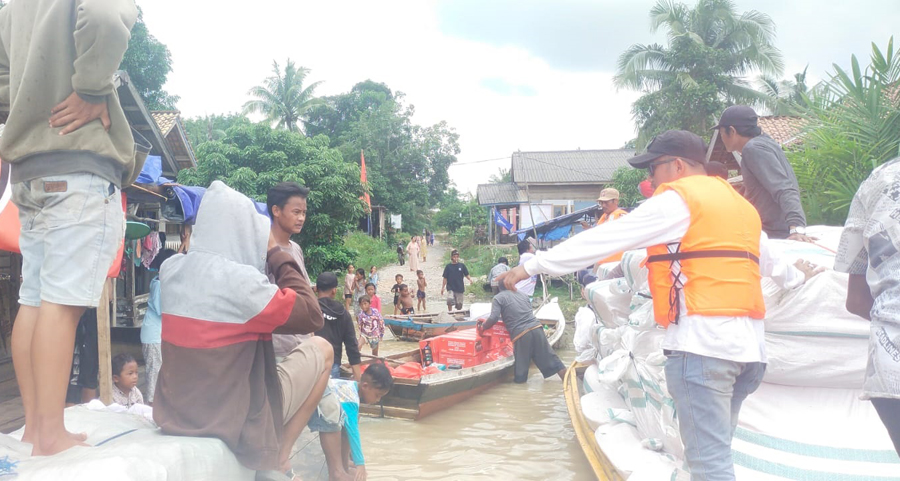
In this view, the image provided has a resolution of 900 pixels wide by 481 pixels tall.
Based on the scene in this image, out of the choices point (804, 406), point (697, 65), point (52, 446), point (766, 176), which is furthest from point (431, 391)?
point (697, 65)

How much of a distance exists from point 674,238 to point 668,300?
28cm

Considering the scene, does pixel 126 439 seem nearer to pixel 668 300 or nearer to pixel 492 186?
pixel 668 300

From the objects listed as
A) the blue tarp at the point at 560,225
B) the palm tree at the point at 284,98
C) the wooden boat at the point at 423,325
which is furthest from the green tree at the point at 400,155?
the wooden boat at the point at 423,325

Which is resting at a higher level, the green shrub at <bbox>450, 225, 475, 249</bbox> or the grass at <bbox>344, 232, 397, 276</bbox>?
the green shrub at <bbox>450, 225, 475, 249</bbox>

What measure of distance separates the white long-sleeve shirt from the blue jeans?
0.19 feet

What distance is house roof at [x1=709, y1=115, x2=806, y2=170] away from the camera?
247 inches

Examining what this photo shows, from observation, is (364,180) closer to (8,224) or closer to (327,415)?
(8,224)

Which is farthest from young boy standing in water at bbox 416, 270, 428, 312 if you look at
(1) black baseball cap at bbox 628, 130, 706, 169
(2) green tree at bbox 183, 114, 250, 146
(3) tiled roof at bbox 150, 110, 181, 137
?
(2) green tree at bbox 183, 114, 250, 146

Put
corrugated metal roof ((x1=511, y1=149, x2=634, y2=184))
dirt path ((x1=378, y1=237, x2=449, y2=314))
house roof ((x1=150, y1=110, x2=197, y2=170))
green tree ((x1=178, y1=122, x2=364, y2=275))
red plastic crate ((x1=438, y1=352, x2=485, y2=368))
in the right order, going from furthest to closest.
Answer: corrugated metal roof ((x1=511, y1=149, x2=634, y2=184))
dirt path ((x1=378, y1=237, x2=449, y2=314))
green tree ((x1=178, y1=122, x2=364, y2=275))
house roof ((x1=150, y1=110, x2=197, y2=170))
red plastic crate ((x1=438, y1=352, x2=485, y2=368))

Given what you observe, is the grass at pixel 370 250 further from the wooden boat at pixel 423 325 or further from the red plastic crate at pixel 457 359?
the red plastic crate at pixel 457 359

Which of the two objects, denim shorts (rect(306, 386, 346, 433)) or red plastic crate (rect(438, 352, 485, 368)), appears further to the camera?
red plastic crate (rect(438, 352, 485, 368))

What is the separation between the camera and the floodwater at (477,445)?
525cm

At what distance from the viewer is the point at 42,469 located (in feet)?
6.30

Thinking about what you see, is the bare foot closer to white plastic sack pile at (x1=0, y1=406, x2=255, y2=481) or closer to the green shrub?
white plastic sack pile at (x1=0, y1=406, x2=255, y2=481)
